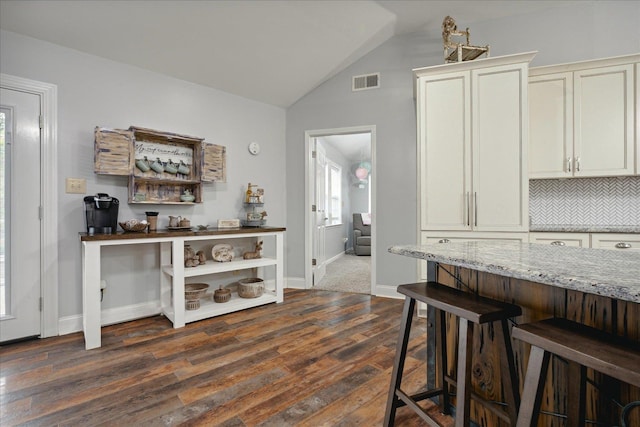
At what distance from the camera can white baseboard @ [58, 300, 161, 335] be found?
8.23 feet

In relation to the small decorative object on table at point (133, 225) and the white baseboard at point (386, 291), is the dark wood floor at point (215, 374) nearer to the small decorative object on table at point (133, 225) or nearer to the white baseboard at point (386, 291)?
the white baseboard at point (386, 291)

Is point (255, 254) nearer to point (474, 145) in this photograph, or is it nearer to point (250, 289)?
point (250, 289)

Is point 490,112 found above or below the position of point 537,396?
above

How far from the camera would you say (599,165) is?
2609 mm

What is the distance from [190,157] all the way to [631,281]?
3.28 m

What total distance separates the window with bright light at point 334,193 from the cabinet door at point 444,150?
341cm

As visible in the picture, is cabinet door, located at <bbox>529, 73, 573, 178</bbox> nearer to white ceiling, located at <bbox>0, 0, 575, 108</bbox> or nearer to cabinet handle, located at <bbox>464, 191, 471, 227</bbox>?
cabinet handle, located at <bbox>464, 191, 471, 227</bbox>

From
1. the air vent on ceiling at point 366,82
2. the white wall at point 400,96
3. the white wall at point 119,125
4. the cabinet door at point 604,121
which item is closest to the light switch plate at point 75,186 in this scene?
the white wall at point 119,125

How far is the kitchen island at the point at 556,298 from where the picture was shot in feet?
2.80

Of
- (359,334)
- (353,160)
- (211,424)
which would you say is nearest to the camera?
(211,424)

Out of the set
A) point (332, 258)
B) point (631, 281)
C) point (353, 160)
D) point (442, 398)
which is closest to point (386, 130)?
point (442, 398)

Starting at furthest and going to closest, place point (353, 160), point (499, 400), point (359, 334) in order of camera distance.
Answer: point (353, 160)
point (359, 334)
point (499, 400)

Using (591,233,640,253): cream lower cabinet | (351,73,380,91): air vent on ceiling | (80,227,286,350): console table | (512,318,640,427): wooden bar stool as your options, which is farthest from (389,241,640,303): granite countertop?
(351,73,380,91): air vent on ceiling

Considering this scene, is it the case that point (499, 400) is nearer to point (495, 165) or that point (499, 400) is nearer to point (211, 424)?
point (211, 424)
